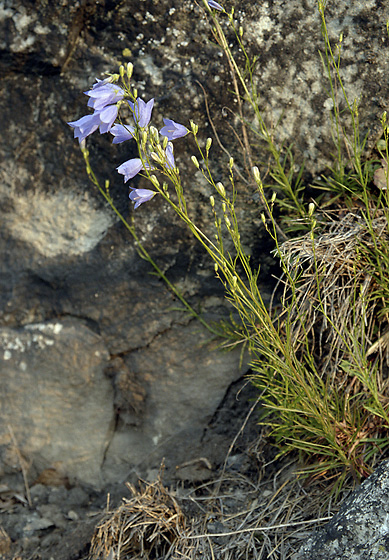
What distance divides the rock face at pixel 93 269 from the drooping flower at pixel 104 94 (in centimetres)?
70

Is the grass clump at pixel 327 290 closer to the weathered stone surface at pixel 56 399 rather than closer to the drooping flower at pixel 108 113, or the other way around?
the drooping flower at pixel 108 113

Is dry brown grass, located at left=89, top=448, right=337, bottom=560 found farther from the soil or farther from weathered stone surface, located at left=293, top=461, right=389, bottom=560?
weathered stone surface, located at left=293, top=461, right=389, bottom=560

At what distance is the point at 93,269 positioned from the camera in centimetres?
260

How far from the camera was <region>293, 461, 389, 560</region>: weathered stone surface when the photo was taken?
1486 mm

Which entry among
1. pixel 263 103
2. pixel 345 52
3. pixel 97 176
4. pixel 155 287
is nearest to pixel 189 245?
pixel 155 287

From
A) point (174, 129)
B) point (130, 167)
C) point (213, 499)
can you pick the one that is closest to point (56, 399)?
point (213, 499)

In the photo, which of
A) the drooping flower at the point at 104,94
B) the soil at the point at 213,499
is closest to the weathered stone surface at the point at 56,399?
the soil at the point at 213,499

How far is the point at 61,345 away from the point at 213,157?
1094 millimetres

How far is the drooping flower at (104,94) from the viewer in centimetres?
168

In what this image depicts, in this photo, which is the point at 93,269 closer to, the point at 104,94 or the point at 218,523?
the point at 104,94

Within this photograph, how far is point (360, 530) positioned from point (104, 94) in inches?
56.0

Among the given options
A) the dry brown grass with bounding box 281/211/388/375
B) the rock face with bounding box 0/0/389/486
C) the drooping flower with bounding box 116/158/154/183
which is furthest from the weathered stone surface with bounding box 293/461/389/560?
the drooping flower with bounding box 116/158/154/183

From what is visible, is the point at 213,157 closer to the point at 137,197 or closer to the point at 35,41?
the point at 137,197

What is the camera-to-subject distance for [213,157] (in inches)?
94.7
